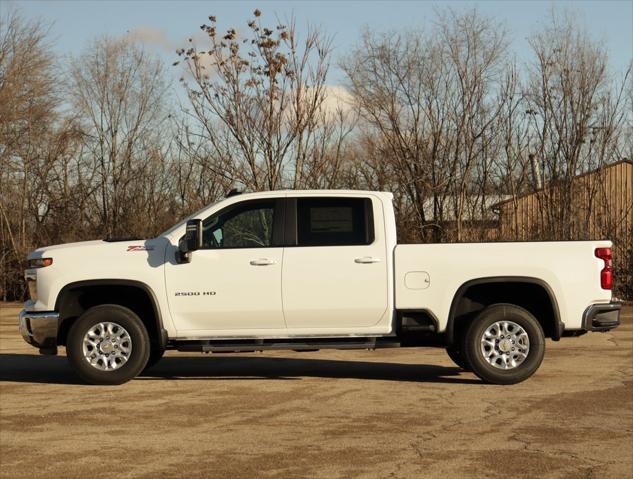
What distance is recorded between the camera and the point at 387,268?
37.5ft

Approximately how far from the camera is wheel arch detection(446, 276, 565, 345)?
11.4m

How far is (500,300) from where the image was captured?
11805 millimetres

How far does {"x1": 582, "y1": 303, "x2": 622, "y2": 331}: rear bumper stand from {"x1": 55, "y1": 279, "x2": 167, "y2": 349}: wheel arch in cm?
453

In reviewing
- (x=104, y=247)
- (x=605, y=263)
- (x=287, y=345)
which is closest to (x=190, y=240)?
(x=104, y=247)

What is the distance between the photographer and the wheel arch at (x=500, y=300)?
11.4 m

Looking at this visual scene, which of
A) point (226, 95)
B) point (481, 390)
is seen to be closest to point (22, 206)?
point (226, 95)

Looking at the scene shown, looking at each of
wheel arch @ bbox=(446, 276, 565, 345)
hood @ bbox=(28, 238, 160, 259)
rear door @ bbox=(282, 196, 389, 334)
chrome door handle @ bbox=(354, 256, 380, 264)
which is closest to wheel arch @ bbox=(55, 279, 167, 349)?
hood @ bbox=(28, 238, 160, 259)

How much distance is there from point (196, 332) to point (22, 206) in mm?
20094

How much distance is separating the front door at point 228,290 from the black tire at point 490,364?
2040 mm

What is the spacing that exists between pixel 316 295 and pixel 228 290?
95 cm

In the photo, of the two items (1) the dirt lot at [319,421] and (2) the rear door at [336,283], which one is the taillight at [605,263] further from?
(2) the rear door at [336,283]

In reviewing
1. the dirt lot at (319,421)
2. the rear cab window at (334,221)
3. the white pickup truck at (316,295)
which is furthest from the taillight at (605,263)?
the rear cab window at (334,221)

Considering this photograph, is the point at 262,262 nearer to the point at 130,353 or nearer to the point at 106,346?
the point at 130,353

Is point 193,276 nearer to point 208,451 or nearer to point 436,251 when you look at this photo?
point 436,251
